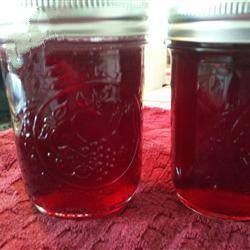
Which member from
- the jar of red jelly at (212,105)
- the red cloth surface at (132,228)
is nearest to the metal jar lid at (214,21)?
the jar of red jelly at (212,105)

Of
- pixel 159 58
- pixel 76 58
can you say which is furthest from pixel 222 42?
pixel 159 58

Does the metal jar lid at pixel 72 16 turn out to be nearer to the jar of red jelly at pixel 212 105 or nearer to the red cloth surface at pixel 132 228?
the jar of red jelly at pixel 212 105

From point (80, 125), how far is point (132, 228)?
106 mm

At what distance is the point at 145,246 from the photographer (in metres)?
0.33

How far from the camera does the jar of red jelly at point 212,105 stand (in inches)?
12.5

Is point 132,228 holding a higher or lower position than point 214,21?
lower

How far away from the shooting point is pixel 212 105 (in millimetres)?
358

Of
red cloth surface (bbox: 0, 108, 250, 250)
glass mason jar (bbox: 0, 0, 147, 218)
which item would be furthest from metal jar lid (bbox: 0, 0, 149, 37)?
red cloth surface (bbox: 0, 108, 250, 250)

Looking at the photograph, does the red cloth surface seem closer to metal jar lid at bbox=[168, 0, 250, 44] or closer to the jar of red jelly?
the jar of red jelly

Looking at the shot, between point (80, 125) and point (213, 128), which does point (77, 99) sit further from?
point (213, 128)

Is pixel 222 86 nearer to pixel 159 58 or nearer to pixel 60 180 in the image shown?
pixel 60 180

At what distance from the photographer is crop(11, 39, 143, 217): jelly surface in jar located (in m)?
0.34

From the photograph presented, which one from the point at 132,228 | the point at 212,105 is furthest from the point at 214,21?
the point at 132,228

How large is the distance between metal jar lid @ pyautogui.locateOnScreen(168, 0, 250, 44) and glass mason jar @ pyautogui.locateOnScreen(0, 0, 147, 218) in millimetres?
41
